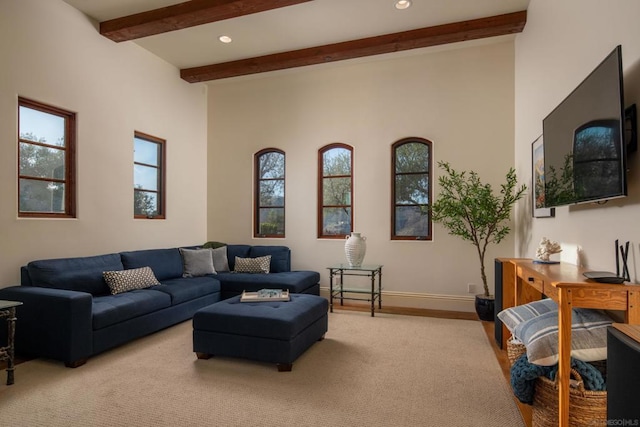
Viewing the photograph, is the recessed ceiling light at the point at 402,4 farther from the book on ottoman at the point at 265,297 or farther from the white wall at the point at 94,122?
the white wall at the point at 94,122

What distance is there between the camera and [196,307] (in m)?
4.40

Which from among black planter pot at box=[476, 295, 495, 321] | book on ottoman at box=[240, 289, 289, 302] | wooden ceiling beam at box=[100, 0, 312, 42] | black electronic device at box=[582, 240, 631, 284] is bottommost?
black planter pot at box=[476, 295, 495, 321]

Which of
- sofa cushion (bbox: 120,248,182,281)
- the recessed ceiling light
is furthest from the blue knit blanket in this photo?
sofa cushion (bbox: 120,248,182,281)

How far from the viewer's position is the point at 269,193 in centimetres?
593

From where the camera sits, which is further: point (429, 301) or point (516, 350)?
point (429, 301)

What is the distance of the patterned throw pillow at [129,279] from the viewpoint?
3.79 metres

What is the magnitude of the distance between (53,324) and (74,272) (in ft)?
2.43

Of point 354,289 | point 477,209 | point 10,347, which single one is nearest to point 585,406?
point 477,209

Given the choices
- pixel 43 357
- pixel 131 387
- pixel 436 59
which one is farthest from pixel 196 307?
pixel 436 59

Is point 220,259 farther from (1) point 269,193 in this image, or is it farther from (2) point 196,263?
(1) point 269,193

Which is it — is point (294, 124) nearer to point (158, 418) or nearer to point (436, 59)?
point (436, 59)

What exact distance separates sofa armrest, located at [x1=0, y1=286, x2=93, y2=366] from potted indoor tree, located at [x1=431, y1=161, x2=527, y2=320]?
381 cm

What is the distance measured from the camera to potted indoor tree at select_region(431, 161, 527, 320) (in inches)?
169

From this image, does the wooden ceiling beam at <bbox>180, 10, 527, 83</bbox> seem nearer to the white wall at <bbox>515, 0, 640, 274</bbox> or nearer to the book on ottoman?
the white wall at <bbox>515, 0, 640, 274</bbox>
